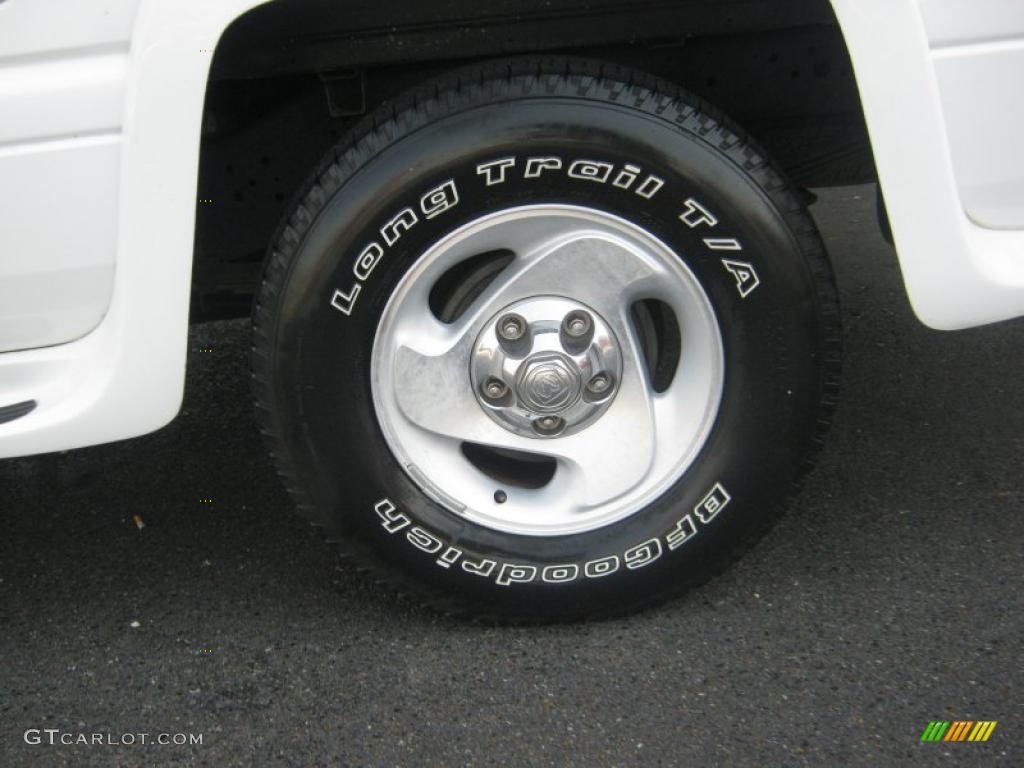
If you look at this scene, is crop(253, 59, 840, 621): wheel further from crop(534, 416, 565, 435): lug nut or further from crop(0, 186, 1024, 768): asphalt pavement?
crop(0, 186, 1024, 768): asphalt pavement

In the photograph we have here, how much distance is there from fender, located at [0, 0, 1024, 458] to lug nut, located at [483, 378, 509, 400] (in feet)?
1.84

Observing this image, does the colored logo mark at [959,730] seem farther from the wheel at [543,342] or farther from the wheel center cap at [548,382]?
the wheel center cap at [548,382]

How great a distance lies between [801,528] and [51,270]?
1.65 meters

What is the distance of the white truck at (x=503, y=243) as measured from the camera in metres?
1.71

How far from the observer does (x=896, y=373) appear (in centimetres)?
305

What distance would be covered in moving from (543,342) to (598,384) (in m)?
0.14

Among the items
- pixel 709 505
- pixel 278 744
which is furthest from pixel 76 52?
pixel 709 505

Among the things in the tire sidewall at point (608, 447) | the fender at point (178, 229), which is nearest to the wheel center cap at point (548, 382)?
the tire sidewall at point (608, 447)

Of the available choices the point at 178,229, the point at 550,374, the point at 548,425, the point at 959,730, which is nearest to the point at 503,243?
the point at 550,374

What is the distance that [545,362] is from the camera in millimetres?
2029

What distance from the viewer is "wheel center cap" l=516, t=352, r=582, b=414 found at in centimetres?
203

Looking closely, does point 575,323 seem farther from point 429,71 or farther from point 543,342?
point 429,71

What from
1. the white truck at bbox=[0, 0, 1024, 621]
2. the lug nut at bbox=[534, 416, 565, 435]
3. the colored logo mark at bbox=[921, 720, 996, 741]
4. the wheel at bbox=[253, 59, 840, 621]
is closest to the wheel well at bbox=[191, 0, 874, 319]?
the white truck at bbox=[0, 0, 1024, 621]

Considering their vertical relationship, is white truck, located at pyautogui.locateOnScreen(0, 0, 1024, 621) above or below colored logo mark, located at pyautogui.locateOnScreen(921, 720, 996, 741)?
above
